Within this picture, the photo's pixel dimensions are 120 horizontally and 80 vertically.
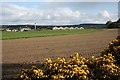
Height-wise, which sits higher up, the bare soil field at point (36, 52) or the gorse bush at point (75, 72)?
the gorse bush at point (75, 72)

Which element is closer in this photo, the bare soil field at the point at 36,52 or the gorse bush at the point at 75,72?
the gorse bush at the point at 75,72

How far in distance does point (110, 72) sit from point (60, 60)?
4.63 ft

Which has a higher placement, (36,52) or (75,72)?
(75,72)

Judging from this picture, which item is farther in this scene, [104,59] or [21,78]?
[104,59]

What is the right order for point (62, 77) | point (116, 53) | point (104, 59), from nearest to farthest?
point (62, 77) → point (104, 59) → point (116, 53)

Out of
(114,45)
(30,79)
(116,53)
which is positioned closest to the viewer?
(30,79)

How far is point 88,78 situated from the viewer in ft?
25.6

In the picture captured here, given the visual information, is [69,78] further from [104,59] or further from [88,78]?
[104,59]

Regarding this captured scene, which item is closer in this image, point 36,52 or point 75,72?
point 75,72

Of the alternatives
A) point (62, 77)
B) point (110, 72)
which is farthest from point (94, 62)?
point (62, 77)

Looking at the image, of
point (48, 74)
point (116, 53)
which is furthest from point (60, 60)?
point (116, 53)

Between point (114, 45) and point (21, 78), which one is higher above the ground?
point (114, 45)

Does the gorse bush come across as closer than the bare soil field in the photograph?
Yes

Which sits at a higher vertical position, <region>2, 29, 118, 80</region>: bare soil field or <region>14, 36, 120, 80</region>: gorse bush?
<region>14, 36, 120, 80</region>: gorse bush
